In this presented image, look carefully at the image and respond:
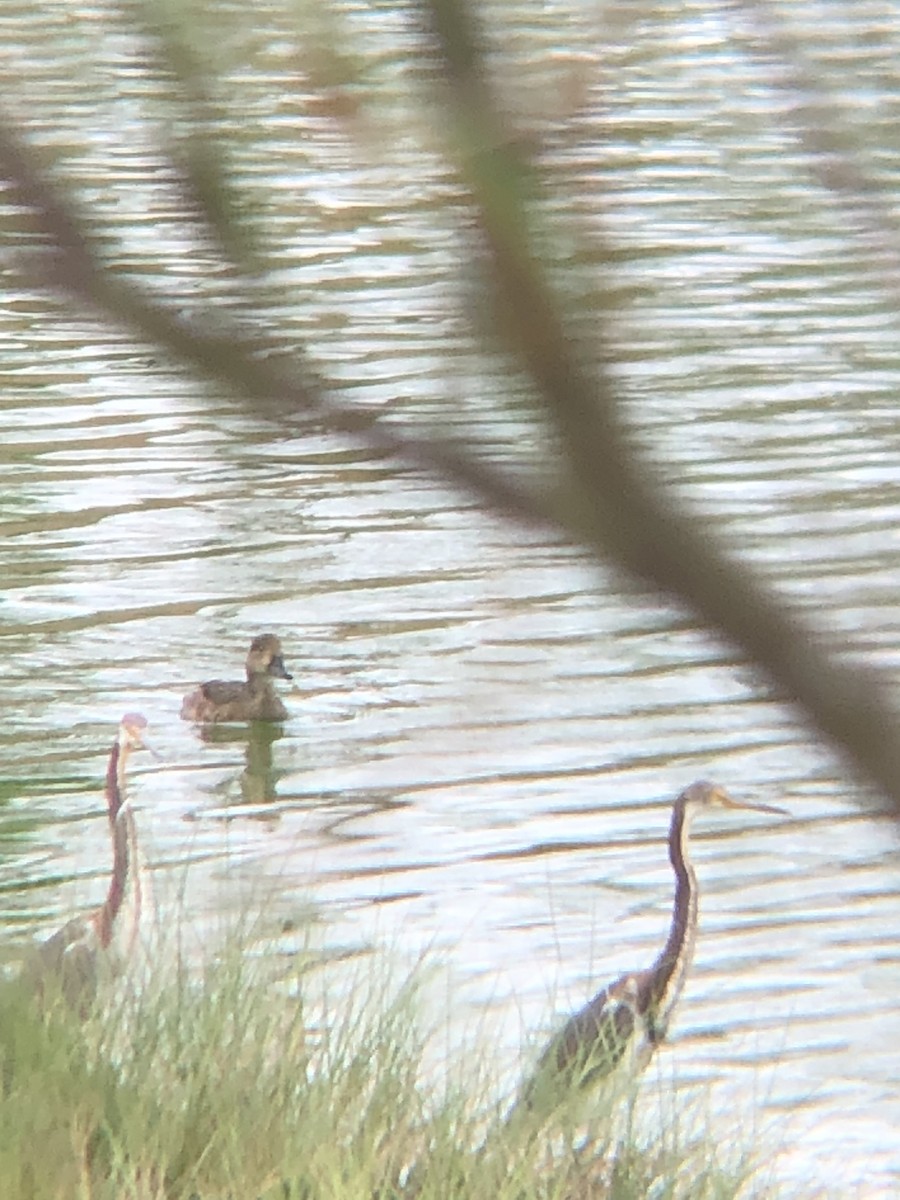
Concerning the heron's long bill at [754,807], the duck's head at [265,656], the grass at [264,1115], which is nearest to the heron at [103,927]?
the grass at [264,1115]

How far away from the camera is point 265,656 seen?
28.9ft

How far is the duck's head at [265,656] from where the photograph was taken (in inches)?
344

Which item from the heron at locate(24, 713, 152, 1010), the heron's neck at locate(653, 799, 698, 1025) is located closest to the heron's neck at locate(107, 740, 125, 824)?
the heron at locate(24, 713, 152, 1010)

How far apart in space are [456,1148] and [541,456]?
2.80 m

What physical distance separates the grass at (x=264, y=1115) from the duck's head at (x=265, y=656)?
4.35 metres

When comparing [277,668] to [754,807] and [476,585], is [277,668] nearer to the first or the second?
[476,585]

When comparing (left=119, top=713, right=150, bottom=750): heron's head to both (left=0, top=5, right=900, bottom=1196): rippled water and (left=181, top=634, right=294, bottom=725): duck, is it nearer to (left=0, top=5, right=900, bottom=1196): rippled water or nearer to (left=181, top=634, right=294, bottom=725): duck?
(left=0, top=5, right=900, bottom=1196): rippled water

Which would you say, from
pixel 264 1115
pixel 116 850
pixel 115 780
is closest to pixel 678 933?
pixel 116 850

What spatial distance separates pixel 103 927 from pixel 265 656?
3.63 meters

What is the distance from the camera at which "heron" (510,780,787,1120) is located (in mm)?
4262

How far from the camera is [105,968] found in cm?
459

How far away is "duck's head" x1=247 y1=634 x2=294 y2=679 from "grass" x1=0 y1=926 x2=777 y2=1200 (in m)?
4.35

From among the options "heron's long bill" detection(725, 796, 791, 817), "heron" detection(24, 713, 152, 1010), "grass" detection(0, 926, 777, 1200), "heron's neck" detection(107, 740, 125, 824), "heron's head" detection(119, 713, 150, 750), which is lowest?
"heron's long bill" detection(725, 796, 791, 817)

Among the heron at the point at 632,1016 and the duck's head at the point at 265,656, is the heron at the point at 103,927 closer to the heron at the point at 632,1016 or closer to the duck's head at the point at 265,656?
Result: the heron at the point at 632,1016
